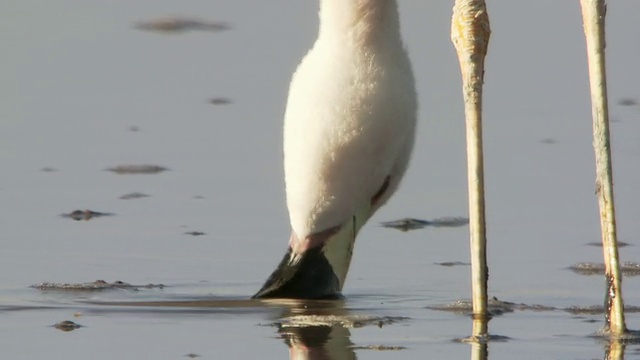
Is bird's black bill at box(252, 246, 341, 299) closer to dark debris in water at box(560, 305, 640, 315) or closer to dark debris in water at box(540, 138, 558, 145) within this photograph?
dark debris in water at box(560, 305, 640, 315)

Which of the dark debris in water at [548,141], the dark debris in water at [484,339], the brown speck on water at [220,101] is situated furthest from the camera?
the brown speck on water at [220,101]

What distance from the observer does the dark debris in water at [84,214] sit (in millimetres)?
9938

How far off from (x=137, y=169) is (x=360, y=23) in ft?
10.4

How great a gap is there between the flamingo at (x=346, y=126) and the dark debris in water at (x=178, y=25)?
6.64 m

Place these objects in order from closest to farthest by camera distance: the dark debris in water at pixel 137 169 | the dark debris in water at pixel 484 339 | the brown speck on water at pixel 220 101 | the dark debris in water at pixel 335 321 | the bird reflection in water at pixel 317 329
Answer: the bird reflection in water at pixel 317 329
the dark debris in water at pixel 484 339
the dark debris in water at pixel 335 321
the dark debris in water at pixel 137 169
the brown speck on water at pixel 220 101

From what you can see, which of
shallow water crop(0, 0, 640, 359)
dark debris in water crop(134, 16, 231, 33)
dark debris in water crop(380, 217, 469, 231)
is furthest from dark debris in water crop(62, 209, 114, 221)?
dark debris in water crop(134, 16, 231, 33)

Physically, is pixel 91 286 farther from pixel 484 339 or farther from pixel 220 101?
pixel 220 101

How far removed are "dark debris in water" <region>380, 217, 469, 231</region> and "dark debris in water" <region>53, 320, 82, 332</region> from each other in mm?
2566

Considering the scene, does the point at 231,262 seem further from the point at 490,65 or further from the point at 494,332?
the point at 490,65

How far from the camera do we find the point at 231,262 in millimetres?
9141

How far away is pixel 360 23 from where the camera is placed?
8156mm


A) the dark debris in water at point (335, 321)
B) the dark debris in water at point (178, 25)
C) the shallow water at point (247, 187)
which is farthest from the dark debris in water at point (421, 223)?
the dark debris in water at point (178, 25)

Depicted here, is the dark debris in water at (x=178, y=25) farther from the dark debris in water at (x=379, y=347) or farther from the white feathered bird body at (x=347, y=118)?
the dark debris in water at (x=379, y=347)

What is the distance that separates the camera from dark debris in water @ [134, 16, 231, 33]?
48.7 ft
